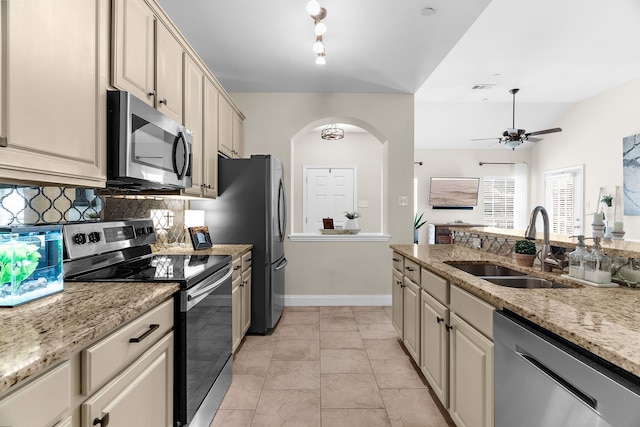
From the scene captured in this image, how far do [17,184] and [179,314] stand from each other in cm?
87

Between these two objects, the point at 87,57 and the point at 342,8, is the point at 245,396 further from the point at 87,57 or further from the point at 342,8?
the point at 342,8

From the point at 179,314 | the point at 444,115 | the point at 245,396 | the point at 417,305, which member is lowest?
the point at 245,396

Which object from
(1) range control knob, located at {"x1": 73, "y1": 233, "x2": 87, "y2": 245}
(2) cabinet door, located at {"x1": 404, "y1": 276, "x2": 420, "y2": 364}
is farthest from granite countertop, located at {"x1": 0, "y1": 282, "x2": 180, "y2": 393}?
(2) cabinet door, located at {"x1": 404, "y1": 276, "x2": 420, "y2": 364}

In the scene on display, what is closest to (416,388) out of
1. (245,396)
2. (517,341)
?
(245,396)

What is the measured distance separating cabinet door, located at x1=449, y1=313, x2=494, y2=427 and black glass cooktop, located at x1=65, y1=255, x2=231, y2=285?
129 centimetres

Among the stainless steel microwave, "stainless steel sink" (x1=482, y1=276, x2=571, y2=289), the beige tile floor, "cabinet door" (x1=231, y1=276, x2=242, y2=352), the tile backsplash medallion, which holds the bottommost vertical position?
the beige tile floor

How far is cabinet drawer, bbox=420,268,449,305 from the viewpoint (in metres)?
1.81

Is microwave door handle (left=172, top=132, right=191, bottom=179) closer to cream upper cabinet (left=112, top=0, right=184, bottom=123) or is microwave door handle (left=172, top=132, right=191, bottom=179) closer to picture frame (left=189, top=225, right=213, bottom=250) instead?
cream upper cabinet (left=112, top=0, right=184, bottom=123)

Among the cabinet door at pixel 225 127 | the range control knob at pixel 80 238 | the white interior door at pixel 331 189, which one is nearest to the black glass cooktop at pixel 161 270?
the range control knob at pixel 80 238

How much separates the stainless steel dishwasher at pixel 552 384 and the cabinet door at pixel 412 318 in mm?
1035

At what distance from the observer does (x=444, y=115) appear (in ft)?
21.6

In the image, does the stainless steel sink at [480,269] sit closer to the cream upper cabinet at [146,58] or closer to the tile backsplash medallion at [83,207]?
the cream upper cabinet at [146,58]

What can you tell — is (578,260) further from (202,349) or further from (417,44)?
(417,44)

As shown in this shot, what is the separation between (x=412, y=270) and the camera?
8.08ft
